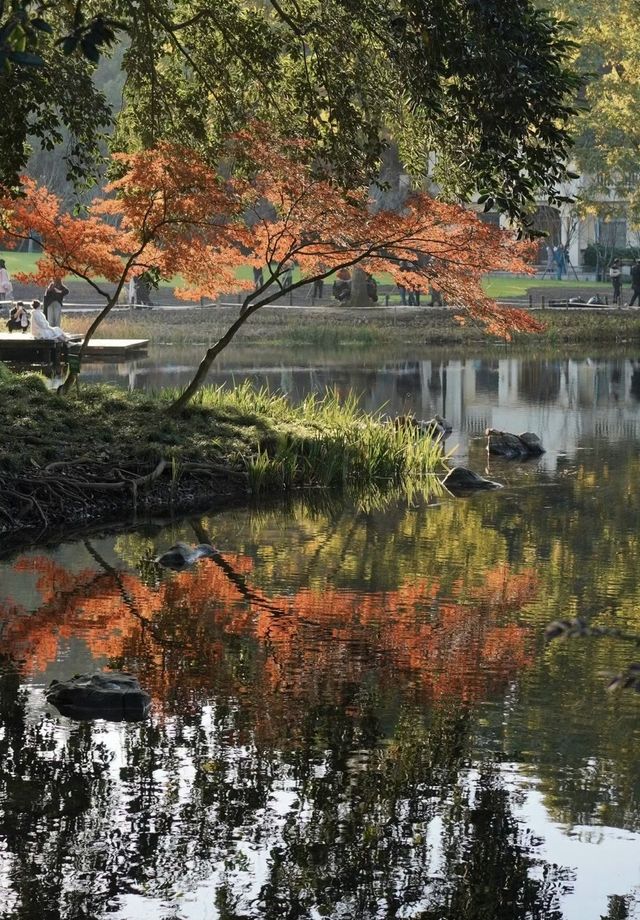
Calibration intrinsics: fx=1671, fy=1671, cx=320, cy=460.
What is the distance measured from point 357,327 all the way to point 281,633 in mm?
37959

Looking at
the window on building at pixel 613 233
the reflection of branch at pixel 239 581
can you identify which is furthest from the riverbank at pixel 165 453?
the window on building at pixel 613 233

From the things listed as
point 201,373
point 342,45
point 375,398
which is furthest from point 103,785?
point 375,398

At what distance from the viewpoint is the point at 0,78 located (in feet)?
54.9

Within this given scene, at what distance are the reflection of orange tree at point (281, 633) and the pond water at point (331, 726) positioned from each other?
1.3 inches

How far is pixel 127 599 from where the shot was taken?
14.4 metres

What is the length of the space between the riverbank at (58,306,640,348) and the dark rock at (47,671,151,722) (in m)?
37.5

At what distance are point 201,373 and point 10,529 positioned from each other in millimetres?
5059

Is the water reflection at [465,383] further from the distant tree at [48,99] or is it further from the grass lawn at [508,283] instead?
the grass lawn at [508,283]

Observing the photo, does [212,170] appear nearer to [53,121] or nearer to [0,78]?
[53,121]

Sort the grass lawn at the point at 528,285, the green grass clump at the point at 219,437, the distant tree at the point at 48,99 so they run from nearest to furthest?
the distant tree at the point at 48,99, the green grass clump at the point at 219,437, the grass lawn at the point at 528,285

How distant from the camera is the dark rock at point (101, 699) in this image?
1054cm

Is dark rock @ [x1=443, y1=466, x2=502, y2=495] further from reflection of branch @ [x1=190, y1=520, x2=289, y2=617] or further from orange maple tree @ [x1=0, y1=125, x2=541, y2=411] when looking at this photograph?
reflection of branch @ [x1=190, y1=520, x2=289, y2=617]

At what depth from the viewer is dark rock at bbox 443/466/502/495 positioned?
21.5 m

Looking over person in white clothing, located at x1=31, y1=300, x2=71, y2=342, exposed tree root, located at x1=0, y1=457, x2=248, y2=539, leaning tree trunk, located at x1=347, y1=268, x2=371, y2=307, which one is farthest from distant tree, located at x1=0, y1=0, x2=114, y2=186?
leaning tree trunk, located at x1=347, y1=268, x2=371, y2=307
